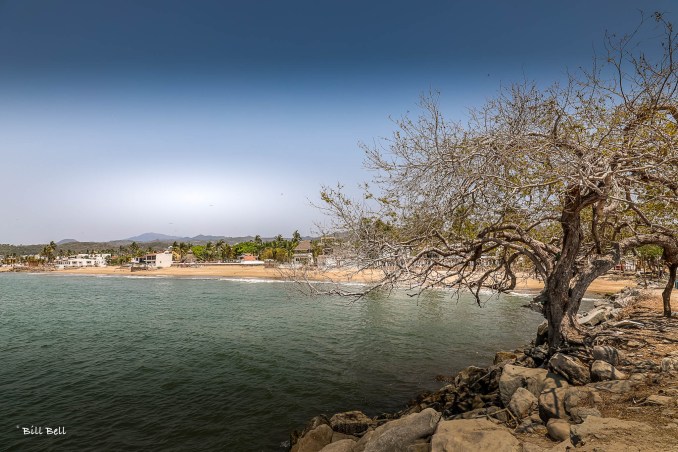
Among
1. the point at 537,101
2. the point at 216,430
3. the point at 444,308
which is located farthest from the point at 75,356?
the point at 444,308

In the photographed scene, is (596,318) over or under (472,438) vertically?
under

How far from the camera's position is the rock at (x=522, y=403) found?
684cm

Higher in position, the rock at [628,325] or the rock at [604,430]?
the rock at [604,430]

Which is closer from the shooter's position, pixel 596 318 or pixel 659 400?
pixel 659 400

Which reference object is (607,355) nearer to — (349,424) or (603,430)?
(603,430)

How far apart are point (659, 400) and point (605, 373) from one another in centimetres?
137

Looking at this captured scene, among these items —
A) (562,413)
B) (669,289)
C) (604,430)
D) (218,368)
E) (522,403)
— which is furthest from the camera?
(218,368)

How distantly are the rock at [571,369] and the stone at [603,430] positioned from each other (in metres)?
2.16

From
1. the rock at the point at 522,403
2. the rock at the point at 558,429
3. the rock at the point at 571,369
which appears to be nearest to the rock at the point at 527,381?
the rock at the point at 571,369

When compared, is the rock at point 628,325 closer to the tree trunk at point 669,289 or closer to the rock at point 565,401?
the tree trunk at point 669,289

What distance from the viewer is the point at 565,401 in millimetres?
6352

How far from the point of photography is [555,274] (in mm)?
9406

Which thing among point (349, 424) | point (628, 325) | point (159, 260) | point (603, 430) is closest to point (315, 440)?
point (349, 424)

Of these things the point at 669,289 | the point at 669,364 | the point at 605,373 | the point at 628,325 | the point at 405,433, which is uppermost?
the point at 669,289
